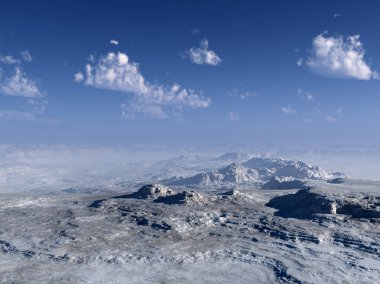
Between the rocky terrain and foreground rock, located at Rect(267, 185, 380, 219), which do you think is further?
foreground rock, located at Rect(267, 185, 380, 219)

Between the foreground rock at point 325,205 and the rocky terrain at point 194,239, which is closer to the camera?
the rocky terrain at point 194,239

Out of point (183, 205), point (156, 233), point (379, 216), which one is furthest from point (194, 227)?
point (379, 216)

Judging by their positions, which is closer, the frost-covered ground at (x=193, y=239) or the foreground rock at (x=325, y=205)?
the frost-covered ground at (x=193, y=239)

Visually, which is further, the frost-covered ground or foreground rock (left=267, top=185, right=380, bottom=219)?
foreground rock (left=267, top=185, right=380, bottom=219)

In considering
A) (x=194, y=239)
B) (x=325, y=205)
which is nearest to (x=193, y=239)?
(x=194, y=239)

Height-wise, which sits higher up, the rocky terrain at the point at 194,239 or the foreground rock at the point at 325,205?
the foreground rock at the point at 325,205

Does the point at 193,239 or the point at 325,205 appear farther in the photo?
the point at 325,205

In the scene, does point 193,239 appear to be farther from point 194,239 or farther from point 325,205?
point 325,205

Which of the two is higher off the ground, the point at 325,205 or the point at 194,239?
the point at 325,205

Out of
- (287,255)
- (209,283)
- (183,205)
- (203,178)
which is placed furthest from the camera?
(203,178)

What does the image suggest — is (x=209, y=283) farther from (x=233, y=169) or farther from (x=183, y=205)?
(x=233, y=169)

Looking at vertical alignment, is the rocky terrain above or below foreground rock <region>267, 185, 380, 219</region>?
below
